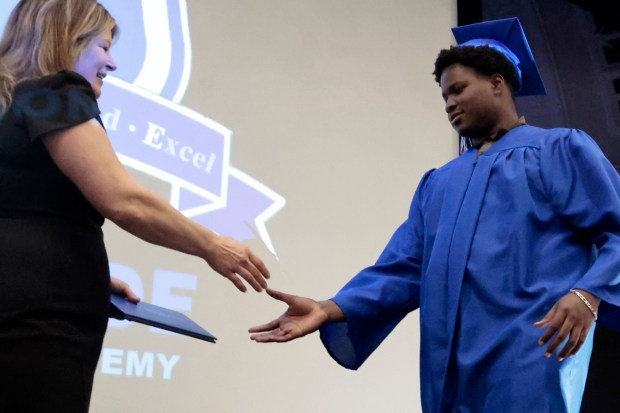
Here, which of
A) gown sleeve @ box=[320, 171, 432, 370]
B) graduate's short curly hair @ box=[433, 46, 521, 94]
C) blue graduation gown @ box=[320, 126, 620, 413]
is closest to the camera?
blue graduation gown @ box=[320, 126, 620, 413]

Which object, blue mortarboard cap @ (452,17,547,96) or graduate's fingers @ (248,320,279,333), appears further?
blue mortarboard cap @ (452,17,547,96)

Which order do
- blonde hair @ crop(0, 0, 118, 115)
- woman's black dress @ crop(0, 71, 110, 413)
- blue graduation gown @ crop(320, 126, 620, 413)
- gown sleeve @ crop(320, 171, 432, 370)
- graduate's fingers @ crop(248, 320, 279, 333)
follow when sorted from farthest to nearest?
gown sleeve @ crop(320, 171, 432, 370) → graduate's fingers @ crop(248, 320, 279, 333) → blue graduation gown @ crop(320, 126, 620, 413) → blonde hair @ crop(0, 0, 118, 115) → woman's black dress @ crop(0, 71, 110, 413)

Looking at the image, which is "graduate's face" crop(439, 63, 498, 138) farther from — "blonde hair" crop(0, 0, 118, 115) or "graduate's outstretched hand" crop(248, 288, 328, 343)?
"blonde hair" crop(0, 0, 118, 115)

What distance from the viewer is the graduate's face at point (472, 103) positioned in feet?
6.53

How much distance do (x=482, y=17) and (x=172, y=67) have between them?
1.90 metres

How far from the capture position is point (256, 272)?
1396 mm

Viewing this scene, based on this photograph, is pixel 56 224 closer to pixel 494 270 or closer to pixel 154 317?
pixel 154 317

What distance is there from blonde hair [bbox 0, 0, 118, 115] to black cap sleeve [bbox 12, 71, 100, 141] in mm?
41

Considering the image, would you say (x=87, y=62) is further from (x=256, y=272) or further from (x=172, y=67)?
(x=172, y=67)

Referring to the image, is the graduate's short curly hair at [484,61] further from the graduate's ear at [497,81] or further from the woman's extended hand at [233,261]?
the woman's extended hand at [233,261]

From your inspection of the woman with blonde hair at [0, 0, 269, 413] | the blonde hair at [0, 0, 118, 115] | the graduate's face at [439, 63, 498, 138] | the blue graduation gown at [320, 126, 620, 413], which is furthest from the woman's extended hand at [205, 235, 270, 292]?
the graduate's face at [439, 63, 498, 138]

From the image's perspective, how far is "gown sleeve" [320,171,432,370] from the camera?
6.33 ft

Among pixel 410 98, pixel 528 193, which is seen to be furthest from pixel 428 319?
pixel 410 98

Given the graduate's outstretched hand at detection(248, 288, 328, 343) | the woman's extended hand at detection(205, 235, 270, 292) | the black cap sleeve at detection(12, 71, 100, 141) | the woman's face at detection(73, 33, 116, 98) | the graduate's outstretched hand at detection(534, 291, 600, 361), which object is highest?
the woman's face at detection(73, 33, 116, 98)
